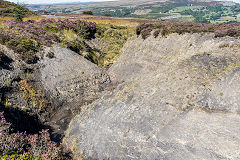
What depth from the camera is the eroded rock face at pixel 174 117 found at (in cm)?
1006

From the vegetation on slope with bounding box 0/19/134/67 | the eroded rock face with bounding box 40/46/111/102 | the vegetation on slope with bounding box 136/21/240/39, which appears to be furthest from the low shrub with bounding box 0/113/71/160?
the vegetation on slope with bounding box 136/21/240/39

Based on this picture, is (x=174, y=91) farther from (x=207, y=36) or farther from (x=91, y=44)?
(x=91, y=44)

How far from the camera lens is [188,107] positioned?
40.1ft

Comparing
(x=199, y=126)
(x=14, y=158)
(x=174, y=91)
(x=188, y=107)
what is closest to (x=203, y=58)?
(x=174, y=91)

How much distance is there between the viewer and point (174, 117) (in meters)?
12.1

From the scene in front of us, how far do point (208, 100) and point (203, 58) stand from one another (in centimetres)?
549

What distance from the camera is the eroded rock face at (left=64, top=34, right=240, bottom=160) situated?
396 inches

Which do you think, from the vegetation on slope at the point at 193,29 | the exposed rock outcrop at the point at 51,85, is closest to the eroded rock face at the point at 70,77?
the exposed rock outcrop at the point at 51,85

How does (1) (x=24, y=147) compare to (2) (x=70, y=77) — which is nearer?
(1) (x=24, y=147)

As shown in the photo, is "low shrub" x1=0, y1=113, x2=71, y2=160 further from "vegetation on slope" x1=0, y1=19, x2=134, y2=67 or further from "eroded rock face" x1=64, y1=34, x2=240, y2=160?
"vegetation on slope" x1=0, y1=19, x2=134, y2=67

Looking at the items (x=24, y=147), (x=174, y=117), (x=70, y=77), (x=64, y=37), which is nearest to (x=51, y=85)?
(x=70, y=77)

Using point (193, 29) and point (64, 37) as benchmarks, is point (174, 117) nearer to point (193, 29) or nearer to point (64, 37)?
point (193, 29)

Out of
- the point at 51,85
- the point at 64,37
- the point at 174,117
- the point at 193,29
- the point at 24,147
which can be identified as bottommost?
the point at 51,85

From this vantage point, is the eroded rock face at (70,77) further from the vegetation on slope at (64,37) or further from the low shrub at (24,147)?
the low shrub at (24,147)
